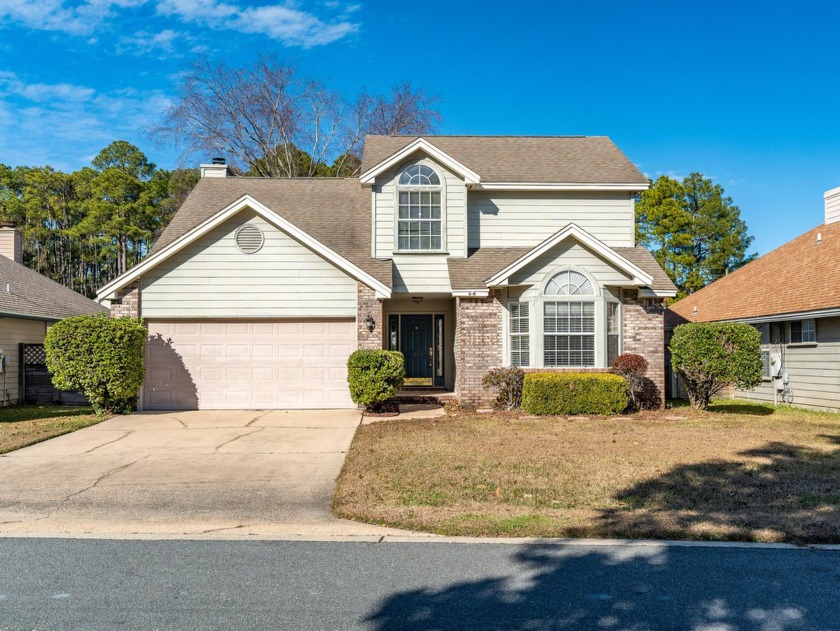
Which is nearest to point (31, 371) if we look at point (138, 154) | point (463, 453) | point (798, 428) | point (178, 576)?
point (463, 453)

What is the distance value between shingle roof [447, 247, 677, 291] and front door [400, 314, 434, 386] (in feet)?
10.3

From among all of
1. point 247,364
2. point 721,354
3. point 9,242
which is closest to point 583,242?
point 721,354

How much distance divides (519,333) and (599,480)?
24.5ft

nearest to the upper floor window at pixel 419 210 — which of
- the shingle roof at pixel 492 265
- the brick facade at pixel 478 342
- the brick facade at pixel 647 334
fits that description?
the shingle roof at pixel 492 265

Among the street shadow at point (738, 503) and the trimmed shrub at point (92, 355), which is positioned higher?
the trimmed shrub at point (92, 355)

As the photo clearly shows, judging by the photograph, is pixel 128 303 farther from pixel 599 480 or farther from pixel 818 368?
pixel 818 368

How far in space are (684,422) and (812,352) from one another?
17.9 feet

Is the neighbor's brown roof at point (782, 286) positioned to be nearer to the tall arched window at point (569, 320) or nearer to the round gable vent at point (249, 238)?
the tall arched window at point (569, 320)

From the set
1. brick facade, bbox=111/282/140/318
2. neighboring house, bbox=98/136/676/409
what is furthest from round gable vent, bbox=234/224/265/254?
brick facade, bbox=111/282/140/318

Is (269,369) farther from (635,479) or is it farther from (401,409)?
(635,479)

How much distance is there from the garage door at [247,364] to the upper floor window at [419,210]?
2.87 meters

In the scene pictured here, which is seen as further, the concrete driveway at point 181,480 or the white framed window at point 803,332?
the white framed window at point 803,332

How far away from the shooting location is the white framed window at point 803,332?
16.6 m

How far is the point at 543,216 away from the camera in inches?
691
